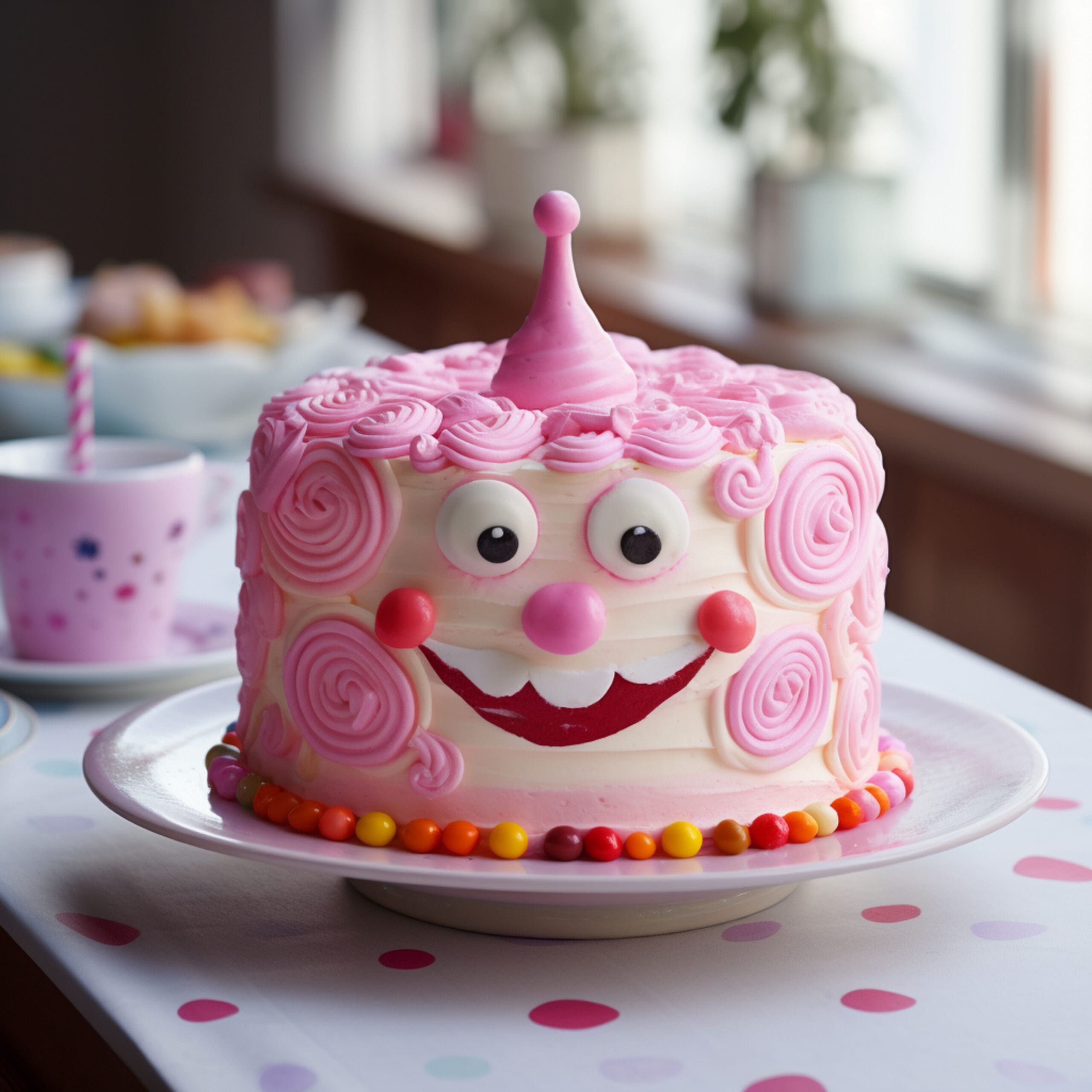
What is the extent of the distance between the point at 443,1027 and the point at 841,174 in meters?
1.81

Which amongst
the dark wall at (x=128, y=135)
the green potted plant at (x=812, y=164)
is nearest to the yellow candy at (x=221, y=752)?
the green potted plant at (x=812, y=164)

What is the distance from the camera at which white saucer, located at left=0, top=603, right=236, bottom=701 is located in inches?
36.9

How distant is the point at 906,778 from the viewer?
2.41ft

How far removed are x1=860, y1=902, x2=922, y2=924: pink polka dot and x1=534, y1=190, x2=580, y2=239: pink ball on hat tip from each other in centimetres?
32

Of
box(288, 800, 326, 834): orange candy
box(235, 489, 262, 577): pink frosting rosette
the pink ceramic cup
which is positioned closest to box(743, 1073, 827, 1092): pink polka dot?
box(288, 800, 326, 834): orange candy

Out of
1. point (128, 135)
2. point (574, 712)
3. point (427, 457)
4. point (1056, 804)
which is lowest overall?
point (1056, 804)

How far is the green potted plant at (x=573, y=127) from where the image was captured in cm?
289

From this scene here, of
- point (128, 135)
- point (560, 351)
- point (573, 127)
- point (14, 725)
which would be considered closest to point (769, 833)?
point (560, 351)

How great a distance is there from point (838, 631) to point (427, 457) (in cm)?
20

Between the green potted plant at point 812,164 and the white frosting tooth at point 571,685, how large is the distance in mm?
1693

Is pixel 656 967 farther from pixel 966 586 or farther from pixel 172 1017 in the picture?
pixel 966 586

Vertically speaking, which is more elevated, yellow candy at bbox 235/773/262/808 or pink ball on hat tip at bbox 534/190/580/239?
pink ball on hat tip at bbox 534/190/580/239

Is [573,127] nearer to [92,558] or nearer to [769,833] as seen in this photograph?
[92,558]

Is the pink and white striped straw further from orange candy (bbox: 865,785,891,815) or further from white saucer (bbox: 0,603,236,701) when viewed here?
orange candy (bbox: 865,785,891,815)
